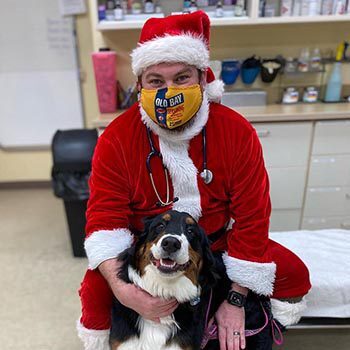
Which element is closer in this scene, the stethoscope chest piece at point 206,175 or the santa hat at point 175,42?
the santa hat at point 175,42

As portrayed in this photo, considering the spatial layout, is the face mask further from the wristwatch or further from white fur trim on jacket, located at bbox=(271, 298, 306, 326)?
white fur trim on jacket, located at bbox=(271, 298, 306, 326)

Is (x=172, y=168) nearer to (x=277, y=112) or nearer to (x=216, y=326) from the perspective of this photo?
(x=216, y=326)

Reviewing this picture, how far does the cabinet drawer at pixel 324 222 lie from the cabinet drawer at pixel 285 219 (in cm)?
6

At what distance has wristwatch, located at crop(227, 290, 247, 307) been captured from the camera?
1.13 meters

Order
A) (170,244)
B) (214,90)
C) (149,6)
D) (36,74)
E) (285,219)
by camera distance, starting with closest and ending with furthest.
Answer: (170,244), (214,90), (149,6), (285,219), (36,74)

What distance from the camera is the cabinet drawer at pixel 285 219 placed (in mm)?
2369

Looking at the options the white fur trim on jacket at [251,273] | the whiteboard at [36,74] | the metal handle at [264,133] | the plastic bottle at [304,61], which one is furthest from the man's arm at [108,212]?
the whiteboard at [36,74]

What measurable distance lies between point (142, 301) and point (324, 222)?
1772 mm

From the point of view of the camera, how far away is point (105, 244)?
1.11 metres

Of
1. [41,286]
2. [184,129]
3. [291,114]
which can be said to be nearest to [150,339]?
[184,129]

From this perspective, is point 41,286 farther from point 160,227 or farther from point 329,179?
point 329,179

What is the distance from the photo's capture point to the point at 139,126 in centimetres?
117

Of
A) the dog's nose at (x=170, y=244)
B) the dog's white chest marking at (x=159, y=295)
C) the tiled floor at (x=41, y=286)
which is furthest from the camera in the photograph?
the tiled floor at (x=41, y=286)

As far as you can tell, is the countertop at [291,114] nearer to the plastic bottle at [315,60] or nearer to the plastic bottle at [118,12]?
the plastic bottle at [315,60]
